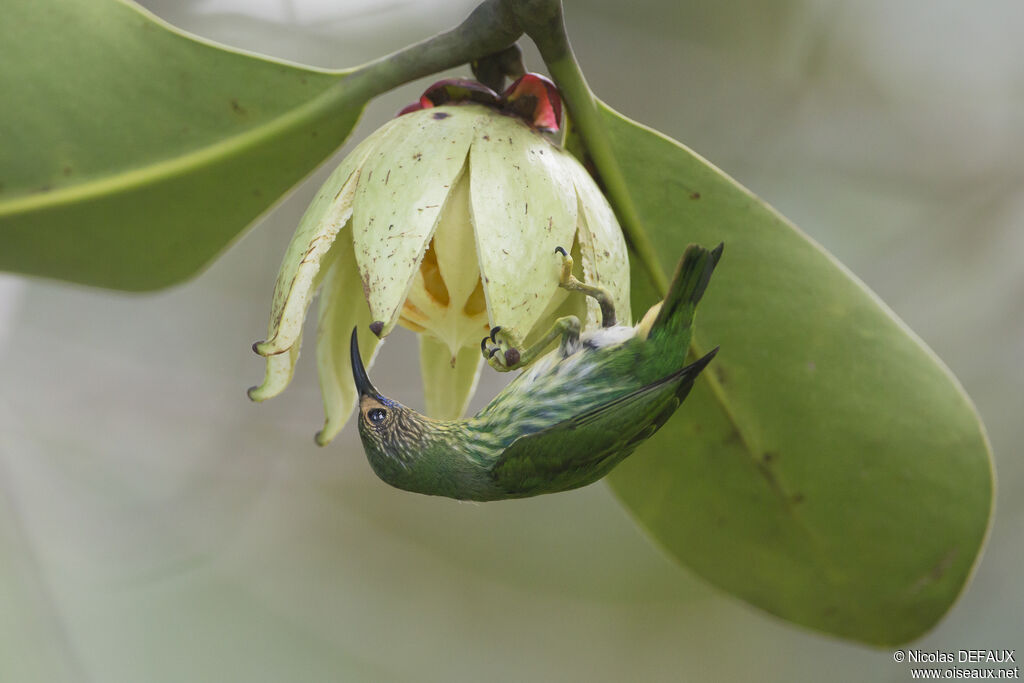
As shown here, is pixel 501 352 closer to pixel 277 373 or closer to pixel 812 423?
pixel 277 373

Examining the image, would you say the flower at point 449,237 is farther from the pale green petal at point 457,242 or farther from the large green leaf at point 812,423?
the large green leaf at point 812,423

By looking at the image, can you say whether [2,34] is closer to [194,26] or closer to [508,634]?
[194,26]

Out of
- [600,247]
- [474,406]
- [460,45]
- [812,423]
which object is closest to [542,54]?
[460,45]

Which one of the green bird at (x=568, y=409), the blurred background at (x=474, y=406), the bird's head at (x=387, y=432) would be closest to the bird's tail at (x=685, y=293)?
the green bird at (x=568, y=409)

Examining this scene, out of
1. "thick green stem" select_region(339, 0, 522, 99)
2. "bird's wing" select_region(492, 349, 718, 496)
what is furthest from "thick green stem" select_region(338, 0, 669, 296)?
"bird's wing" select_region(492, 349, 718, 496)

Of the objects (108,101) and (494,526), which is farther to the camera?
(494,526)

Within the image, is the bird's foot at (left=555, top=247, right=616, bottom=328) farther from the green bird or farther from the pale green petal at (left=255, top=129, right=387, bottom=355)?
the pale green petal at (left=255, top=129, right=387, bottom=355)

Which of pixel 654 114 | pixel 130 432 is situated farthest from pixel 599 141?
pixel 130 432
